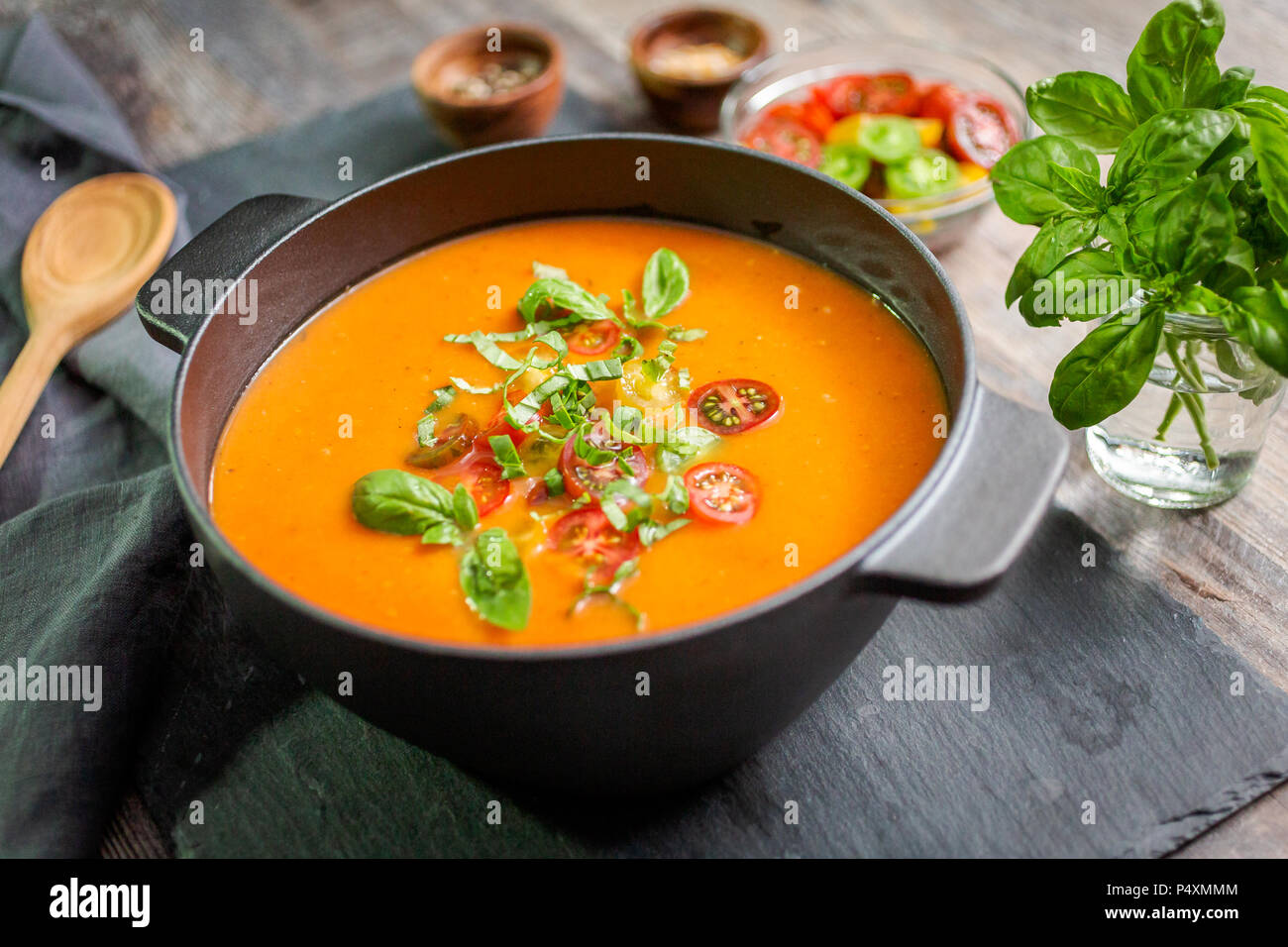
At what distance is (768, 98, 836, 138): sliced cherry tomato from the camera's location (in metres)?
2.68

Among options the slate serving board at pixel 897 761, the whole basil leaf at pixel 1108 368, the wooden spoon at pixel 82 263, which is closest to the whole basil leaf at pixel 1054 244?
the whole basil leaf at pixel 1108 368

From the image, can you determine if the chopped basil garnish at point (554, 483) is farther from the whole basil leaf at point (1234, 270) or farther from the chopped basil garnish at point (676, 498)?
the whole basil leaf at point (1234, 270)

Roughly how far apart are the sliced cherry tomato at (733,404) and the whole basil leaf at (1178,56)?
26.2 inches

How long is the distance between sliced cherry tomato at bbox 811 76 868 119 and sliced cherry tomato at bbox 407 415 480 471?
1.38 m

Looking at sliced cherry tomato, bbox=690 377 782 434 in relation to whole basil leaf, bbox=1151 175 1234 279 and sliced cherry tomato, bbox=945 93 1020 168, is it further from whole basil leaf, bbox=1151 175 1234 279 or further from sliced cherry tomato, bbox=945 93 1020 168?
sliced cherry tomato, bbox=945 93 1020 168

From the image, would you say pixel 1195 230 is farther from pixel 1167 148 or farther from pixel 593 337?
pixel 593 337

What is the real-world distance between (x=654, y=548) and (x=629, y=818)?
37 centimetres

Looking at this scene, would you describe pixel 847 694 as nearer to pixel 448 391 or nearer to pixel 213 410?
pixel 448 391

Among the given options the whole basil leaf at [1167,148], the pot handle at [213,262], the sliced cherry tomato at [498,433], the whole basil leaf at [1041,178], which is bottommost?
the sliced cherry tomato at [498,433]

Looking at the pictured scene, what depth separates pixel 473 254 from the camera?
6.81 ft

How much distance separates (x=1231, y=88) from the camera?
1633 millimetres

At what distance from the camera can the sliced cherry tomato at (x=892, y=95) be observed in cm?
269

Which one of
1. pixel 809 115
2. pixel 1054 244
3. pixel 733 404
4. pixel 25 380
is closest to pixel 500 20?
pixel 809 115

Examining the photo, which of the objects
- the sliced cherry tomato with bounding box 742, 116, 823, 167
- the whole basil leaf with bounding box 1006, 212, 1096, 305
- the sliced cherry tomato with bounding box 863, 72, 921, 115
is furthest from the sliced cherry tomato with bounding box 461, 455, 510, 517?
the sliced cherry tomato with bounding box 863, 72, 921, 115
